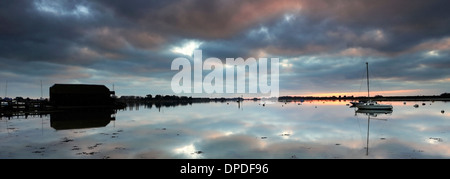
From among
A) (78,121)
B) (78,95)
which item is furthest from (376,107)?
(78,95)

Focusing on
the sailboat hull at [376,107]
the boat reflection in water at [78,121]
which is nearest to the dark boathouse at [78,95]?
the boat reflection in water at [78,121]

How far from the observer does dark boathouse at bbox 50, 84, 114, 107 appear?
64.2 meters

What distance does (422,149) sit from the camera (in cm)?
1584

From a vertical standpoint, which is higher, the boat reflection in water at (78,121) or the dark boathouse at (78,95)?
the dark boathouse at (78,95)

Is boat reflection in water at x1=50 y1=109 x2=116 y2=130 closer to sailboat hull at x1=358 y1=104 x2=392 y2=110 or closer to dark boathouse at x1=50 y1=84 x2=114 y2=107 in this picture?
dark boathouse at x1=50 y1=84 x2=114 y2=107

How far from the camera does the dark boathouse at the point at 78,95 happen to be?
211 ft

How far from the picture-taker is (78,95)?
2628 inches

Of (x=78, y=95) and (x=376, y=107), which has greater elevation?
(x=78, y=95)

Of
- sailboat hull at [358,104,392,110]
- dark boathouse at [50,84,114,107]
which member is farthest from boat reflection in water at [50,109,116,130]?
sailboat hull at [358,104,392,110]

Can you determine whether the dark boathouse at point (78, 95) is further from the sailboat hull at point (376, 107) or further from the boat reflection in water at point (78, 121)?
the sailboat hull at point (376, 107)

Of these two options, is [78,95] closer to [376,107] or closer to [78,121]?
[78,121]
